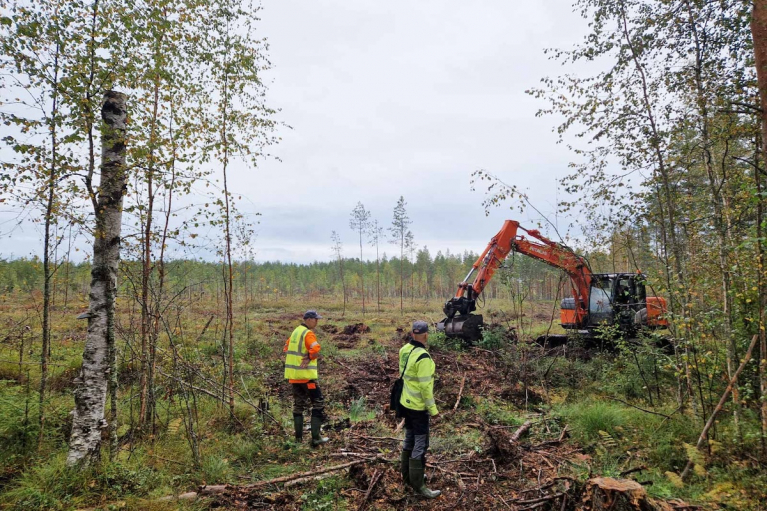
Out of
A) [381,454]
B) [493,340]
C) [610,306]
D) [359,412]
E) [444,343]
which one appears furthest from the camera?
[444,343]

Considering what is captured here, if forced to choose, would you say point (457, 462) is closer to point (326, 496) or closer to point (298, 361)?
point (326, 496)

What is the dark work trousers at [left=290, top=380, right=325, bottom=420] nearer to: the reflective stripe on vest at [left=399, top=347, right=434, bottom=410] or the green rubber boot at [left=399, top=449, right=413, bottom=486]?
the green rubber boot at [left=399, top=449, right=413, bottom=486]

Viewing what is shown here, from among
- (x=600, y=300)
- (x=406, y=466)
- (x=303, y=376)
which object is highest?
(x=600, y=300)

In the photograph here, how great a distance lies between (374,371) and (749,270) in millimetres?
8518

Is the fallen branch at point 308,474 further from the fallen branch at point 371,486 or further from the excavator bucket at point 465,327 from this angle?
the excavator bucket at point 465,327

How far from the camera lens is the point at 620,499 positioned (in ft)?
11.3

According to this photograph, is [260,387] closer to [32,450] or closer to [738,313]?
[32,450]

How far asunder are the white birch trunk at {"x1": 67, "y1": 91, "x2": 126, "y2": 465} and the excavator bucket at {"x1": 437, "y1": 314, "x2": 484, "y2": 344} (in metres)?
9.57

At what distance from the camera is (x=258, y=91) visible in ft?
23.9

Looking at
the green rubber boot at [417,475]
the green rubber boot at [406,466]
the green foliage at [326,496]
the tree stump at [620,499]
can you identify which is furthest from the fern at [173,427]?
the tree stump at [620,499]

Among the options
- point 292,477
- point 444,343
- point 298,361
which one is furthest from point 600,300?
point 292,477

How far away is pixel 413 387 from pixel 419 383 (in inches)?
4.5

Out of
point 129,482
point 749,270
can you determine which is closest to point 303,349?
point 129,482

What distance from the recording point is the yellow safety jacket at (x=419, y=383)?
464 cm
